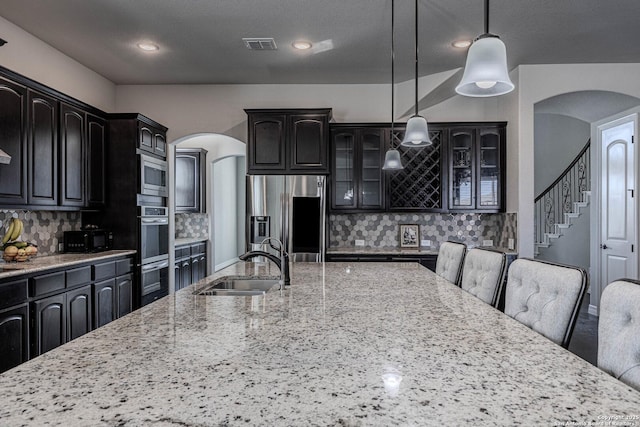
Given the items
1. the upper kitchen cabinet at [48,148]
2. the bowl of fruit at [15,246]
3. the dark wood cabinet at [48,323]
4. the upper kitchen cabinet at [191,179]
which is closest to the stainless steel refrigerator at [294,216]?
the upper kitchen cabinet at [48,148]

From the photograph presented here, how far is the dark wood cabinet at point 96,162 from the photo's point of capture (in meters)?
4.14

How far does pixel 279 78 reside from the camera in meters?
4.97

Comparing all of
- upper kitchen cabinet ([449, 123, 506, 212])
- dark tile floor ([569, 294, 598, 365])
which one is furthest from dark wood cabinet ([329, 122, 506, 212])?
dark tile floor ([569, 294, 598, 365])

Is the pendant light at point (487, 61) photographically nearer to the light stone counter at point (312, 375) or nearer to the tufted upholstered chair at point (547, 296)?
the tufted upholstered chair at point (547, 296)

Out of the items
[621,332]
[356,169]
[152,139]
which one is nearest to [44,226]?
[152,139]

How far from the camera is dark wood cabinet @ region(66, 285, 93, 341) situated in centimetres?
338

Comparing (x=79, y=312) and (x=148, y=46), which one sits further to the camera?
(x=148, y=46)

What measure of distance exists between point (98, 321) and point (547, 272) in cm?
355

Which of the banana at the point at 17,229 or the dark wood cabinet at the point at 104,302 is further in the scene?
the dark wood cabinet at the point at 104,302

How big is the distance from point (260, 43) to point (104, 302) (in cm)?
270

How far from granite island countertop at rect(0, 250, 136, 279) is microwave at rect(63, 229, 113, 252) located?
0.08 m

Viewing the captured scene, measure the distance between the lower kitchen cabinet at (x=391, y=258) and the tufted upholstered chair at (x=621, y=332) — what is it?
11.6 feet

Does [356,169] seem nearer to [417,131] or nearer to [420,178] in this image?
[420,178]

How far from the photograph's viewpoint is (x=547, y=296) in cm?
155
